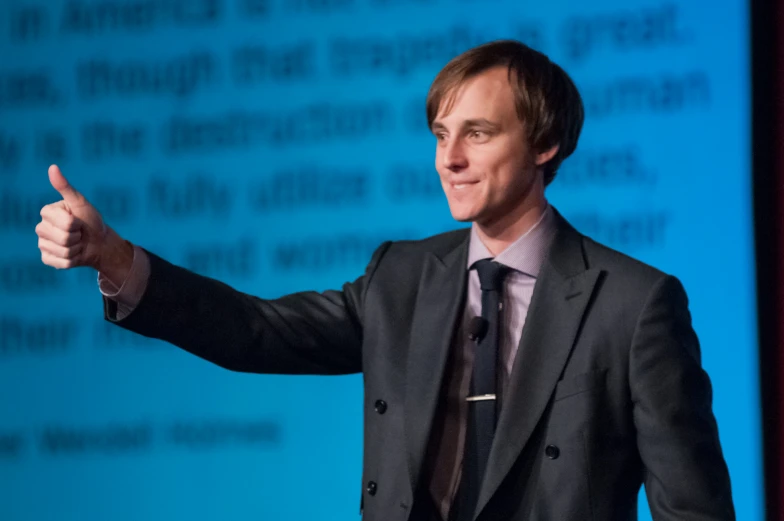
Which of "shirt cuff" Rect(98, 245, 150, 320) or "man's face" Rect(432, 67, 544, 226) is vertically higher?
"man's face" Rect(432, 67, 544, 226)

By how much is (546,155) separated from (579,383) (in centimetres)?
44

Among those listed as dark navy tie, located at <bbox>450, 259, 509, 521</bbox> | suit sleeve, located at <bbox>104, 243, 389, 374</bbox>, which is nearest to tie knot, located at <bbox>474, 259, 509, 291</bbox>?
dark navy tie, located at <bbox>450, 259, 509, 521</bbox>

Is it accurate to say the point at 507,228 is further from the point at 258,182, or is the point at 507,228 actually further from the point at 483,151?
the point at 258,182

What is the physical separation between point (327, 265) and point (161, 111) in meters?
0.76

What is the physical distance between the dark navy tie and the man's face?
0.39ft

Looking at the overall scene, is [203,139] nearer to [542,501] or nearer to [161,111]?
[161,111]

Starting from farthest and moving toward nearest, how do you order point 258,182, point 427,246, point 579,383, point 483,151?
point 258,182 → point 427,246 → point 483,151 → point 579,383

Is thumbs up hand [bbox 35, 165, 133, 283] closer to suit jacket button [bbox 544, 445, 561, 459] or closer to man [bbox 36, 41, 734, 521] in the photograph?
man [bbox 36, 41, 734, 521]

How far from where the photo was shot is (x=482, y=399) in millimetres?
1822

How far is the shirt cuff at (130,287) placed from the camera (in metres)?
1.80

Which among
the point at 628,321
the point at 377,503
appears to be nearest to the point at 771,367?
the point at 628,321

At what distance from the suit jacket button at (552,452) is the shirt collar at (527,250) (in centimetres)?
32

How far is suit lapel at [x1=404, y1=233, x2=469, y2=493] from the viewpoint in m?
1.82

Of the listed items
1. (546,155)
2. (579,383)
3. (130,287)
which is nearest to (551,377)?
(579,383)
